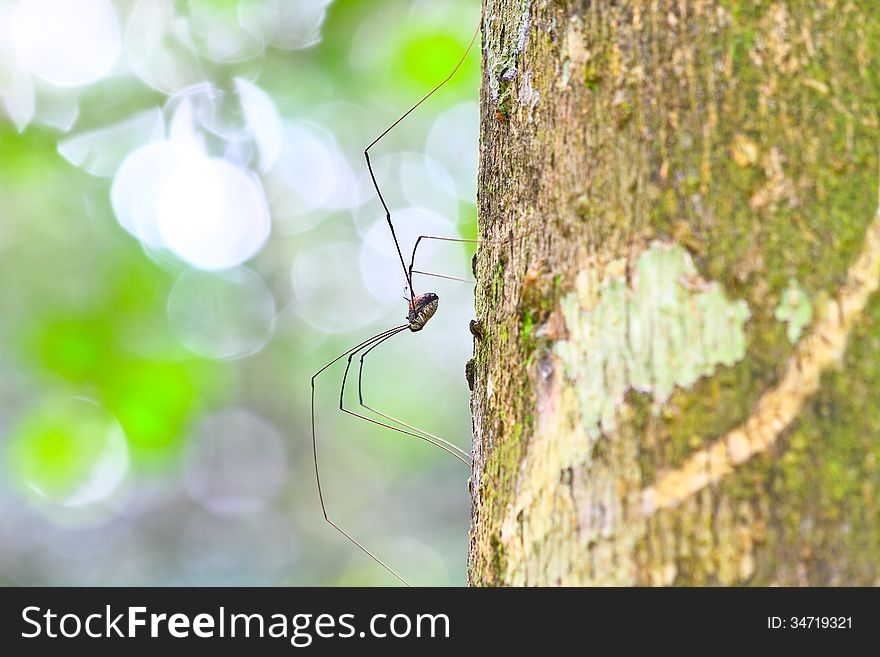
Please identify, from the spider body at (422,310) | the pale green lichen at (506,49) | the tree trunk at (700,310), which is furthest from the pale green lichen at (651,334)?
the spider body at (422,310)

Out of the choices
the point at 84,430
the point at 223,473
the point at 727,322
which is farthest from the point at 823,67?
the point at 223,473

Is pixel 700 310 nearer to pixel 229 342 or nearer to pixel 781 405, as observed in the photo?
pixel 781 405

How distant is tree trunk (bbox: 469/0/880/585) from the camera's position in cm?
96

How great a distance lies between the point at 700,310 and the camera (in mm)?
1051

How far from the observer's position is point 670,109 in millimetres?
1131

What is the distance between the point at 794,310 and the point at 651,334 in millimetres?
187

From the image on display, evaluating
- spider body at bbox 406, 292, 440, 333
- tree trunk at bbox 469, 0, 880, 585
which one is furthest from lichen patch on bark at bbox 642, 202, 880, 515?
spider body at bbox 406, 292, 440, 333

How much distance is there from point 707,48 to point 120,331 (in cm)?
345

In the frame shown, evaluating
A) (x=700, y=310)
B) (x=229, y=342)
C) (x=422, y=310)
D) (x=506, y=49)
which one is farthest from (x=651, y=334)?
(x=229, y=342)

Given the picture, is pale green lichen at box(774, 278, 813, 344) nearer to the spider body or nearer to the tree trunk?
the tree trunk

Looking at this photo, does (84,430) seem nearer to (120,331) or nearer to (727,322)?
(120,331)

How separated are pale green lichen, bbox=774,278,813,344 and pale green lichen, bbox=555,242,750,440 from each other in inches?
1.8

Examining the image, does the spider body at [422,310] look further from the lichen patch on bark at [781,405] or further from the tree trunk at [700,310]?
the lichen patch on bark at [781,405]

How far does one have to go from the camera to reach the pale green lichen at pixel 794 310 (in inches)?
39.6
